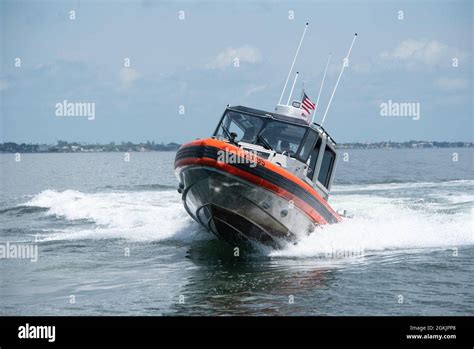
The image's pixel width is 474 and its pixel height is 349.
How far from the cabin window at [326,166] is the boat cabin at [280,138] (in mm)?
344

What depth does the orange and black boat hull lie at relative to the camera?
42.3ft

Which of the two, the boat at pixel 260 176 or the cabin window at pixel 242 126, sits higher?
the cabin window at pixel 242 126

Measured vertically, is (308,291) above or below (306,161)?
below

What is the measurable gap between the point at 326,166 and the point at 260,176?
9.39 ft

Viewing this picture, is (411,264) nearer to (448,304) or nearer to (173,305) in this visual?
(448,304)

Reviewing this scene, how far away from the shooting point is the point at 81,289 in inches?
447

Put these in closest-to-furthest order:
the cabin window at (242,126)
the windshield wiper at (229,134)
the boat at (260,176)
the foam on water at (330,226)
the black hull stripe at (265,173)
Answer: the black hull stripe at (265,173) < the boat at (260,176) < the windshield wiper at (229,134) < the cabin window at (242,126) < the foam on water at (330,226)

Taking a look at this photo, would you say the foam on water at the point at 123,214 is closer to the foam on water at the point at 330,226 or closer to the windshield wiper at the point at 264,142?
the foam on water at the point at 330,226

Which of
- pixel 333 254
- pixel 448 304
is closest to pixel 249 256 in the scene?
pixel 333 254

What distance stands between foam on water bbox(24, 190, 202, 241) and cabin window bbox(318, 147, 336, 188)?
4406 mm

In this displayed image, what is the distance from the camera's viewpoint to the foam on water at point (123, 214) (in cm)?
1814

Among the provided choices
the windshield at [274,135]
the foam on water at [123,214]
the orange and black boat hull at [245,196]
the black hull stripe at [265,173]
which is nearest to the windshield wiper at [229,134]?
the windshield at [274,135]
